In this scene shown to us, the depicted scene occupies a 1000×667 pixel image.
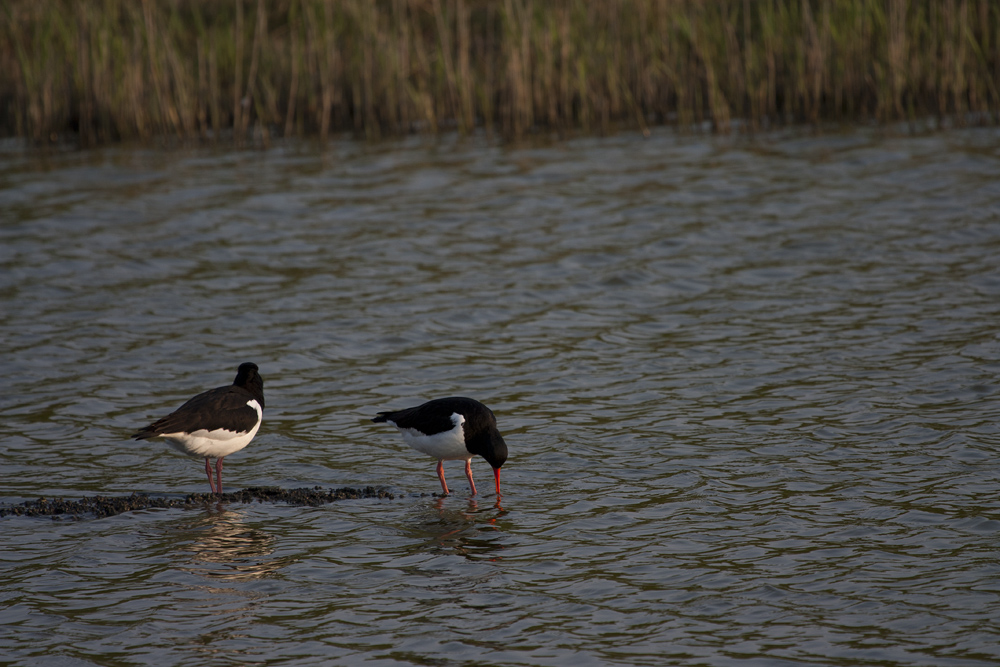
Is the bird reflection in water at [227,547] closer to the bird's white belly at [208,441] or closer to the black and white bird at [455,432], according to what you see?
the bird's white belly at [208,441]

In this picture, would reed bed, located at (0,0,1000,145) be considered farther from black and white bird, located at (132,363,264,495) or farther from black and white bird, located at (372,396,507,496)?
black and white bird, located at (132,363,264,495)

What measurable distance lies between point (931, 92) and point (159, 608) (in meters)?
16.9

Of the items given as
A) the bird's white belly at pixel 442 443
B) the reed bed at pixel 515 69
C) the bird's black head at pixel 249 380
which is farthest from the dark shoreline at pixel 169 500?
the reed bed at pixel 515 69

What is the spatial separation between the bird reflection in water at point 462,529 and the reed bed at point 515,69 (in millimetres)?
13062

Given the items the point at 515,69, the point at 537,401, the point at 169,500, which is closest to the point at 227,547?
the point at 169,500

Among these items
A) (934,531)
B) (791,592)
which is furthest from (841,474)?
(791,592)

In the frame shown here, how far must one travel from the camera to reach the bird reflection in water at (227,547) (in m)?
6.38

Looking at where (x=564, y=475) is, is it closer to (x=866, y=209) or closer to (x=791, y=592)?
(x=791, y=592)

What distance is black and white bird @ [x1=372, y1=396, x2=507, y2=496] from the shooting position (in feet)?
24.7

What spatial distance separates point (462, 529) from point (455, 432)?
2.54 feet

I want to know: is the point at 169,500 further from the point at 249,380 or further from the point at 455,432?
the point at 455,432

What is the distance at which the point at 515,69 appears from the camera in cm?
1905

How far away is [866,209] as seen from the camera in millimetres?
14430

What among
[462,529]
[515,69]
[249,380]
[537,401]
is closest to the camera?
[462,529]
